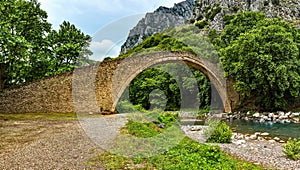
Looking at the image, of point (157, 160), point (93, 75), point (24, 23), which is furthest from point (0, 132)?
point (24, 23)

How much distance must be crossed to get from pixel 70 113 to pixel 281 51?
13321mm

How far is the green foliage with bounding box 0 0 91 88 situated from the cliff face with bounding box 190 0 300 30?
28999mm

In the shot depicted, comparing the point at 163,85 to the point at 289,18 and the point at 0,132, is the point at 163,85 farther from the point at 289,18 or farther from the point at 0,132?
the point at 289,18

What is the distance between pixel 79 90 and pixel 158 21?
215 feet

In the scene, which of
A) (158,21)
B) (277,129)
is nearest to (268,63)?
(277,129)

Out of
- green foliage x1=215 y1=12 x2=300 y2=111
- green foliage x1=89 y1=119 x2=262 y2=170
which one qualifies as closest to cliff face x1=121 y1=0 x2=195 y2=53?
green foliage x1=215 y1=12 x2=300 y2=111

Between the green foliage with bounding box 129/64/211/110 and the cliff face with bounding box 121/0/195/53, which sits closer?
the green foliage with bounding box 129/64/211/110

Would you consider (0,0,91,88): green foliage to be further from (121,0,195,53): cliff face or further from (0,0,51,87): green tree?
(121,0,195,53): cliff face

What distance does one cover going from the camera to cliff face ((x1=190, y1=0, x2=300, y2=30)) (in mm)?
43934

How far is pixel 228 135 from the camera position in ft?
31.1

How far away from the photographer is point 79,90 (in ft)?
51.9

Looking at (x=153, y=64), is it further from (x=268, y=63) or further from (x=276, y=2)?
(x=276, y=2)

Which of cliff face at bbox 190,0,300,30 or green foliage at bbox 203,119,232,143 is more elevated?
cliff face at bbox 190,0,300,30

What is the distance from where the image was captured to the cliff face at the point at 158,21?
231 feet
